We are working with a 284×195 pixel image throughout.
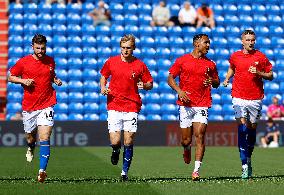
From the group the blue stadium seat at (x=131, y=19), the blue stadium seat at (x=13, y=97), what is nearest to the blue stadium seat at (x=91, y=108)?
the blue stadium seat at (x=13, y=97)

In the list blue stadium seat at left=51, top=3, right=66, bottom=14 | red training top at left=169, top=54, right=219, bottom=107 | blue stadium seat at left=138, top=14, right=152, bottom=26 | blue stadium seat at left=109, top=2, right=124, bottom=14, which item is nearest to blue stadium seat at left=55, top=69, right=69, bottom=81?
blue stadium seat at left=51, top=3, right=66, bottom=14

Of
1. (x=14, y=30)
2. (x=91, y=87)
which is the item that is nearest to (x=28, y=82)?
(x=91, y=87)

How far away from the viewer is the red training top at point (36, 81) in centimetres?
1211

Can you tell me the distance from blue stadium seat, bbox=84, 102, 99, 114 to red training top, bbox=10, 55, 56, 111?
15.3 m

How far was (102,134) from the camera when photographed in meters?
25.6

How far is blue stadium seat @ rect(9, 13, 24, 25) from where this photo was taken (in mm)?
28562

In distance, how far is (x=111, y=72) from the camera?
12.4m

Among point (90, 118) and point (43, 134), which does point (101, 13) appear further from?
point (43, 134)

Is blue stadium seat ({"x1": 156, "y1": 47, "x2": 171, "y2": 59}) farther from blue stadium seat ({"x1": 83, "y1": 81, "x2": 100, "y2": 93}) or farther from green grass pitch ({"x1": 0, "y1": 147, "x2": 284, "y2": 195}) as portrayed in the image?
green grass pitch ({"x1": 0, "y1": 147, "x2": 284, "y2": 195})

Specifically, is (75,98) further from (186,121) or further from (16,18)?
(186,121)

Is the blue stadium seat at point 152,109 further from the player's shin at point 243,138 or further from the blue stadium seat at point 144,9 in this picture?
the player's shin at point 243,138

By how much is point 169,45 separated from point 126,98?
662 inches

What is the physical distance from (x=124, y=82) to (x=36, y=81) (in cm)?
126

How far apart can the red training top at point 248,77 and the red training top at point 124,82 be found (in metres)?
1.60
